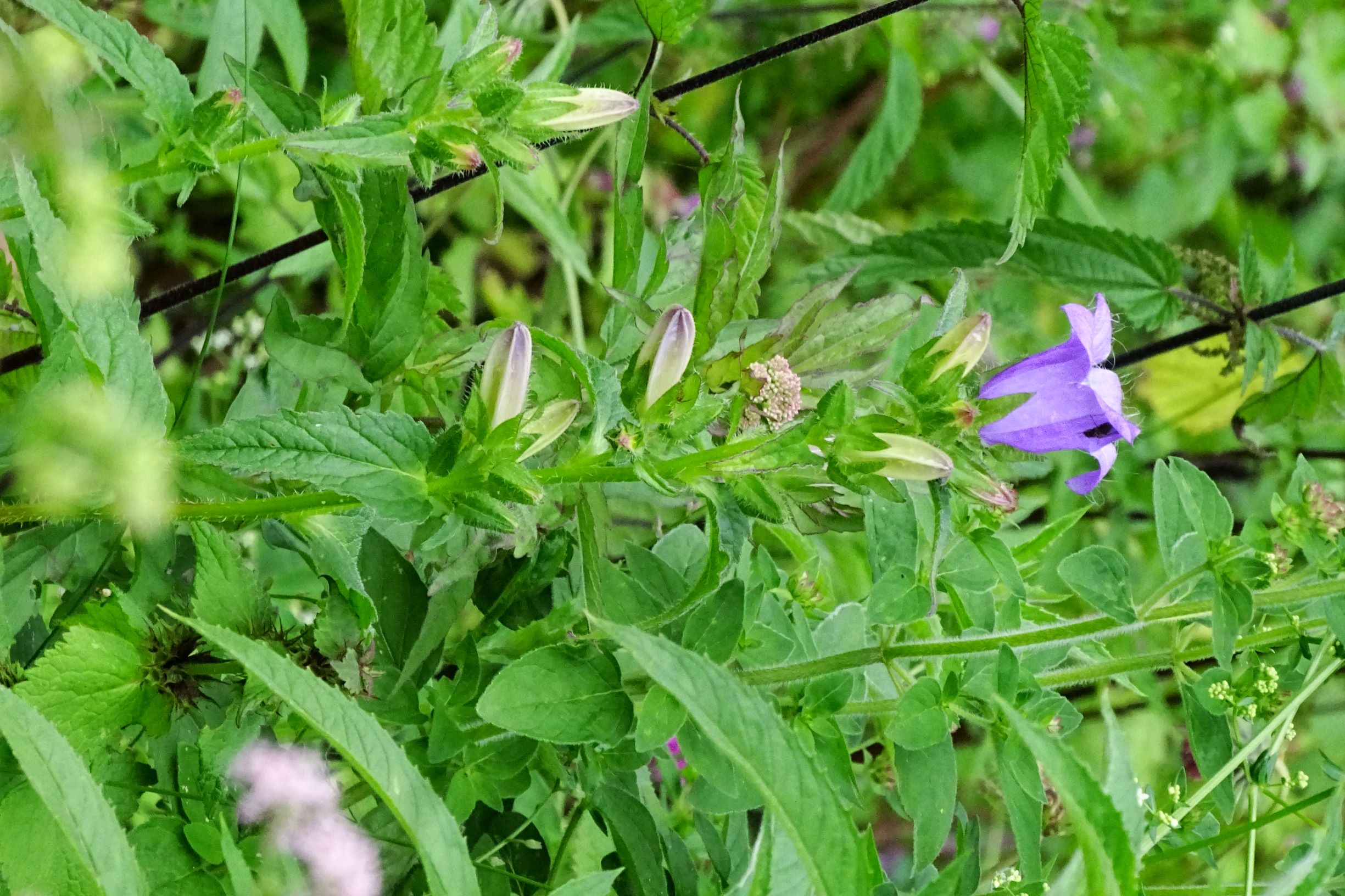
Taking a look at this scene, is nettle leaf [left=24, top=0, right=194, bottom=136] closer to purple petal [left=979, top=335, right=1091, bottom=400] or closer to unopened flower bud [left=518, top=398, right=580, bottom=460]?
unopened flower bud [left=518, top=398, right=580, bottom=460]

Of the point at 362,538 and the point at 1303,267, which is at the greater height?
the point at 362,538

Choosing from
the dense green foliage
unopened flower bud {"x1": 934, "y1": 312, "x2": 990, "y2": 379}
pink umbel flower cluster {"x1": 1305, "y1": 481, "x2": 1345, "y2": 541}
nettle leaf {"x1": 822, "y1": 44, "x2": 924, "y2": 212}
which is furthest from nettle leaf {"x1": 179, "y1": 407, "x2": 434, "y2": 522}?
nettle leaf {"x1": 822, "y1": 44, "x2": 924, "y2": 212}

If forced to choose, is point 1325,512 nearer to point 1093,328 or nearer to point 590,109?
point 1093,328

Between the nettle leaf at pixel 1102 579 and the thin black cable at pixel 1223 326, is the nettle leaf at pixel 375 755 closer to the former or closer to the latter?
the nettle leaf at pixel 1102 579

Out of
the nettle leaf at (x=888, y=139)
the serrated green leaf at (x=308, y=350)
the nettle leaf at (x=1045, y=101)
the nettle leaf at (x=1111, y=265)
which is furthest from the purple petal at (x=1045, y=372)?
the nettle leaf at (x=888, y=139)

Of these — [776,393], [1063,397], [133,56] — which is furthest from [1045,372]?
[133,56]

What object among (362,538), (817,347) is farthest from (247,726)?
(817,347)

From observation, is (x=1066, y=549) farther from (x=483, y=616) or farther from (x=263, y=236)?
(x=263, y=236)

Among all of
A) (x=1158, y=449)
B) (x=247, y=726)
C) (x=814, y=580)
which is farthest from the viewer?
(x=1158, y=449)
